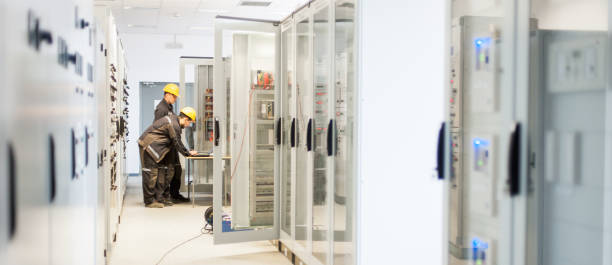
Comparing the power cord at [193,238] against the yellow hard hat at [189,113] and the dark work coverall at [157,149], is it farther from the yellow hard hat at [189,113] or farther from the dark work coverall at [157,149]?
the yellow hard hat at [189,113]

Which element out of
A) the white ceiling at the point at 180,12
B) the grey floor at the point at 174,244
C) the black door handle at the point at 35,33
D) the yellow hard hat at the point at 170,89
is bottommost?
the grey floor at the point at 174,244

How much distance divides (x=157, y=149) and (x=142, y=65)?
16.5ft

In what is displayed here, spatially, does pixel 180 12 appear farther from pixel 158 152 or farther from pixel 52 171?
pixel 52 171

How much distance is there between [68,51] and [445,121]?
1.80m

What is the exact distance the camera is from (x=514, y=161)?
2061mm

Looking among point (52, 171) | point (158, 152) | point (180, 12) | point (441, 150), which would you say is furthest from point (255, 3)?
point (52, 171)

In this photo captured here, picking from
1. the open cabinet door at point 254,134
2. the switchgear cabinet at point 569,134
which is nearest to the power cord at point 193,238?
the open cabinet door at point 254,134

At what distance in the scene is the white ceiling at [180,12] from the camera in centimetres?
934

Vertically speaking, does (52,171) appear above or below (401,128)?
below

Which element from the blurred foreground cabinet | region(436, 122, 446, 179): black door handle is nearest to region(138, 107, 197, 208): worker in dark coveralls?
the blurred foreground cabinet

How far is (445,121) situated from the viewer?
8.85 ft

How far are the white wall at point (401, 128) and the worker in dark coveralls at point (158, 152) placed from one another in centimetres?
477

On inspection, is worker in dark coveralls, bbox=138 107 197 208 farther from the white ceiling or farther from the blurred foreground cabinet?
the blurred foreground cabinet

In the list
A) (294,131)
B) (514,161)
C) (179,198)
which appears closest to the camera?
(514,161)
